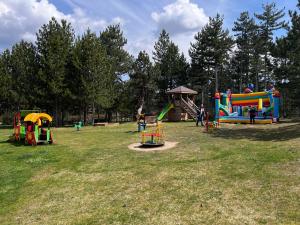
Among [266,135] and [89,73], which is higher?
[89,73]

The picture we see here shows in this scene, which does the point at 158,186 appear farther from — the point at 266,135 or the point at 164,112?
the point at 164,112

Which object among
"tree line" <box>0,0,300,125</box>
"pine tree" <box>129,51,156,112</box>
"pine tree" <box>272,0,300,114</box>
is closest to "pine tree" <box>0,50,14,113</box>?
"tree line" <box>0,0,300,125</box>

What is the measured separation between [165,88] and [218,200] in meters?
45.5

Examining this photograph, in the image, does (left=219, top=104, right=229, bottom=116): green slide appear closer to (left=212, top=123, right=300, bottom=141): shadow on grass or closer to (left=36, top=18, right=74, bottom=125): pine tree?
(left=212, top=123, right=300, bottom=141): shadow on grass

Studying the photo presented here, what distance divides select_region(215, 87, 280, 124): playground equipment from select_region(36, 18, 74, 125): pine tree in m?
17.8

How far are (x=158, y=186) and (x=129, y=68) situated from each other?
39.6 m

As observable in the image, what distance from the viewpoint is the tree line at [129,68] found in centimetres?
3700

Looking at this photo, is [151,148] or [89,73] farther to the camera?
[89,73]

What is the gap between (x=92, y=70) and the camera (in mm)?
38062

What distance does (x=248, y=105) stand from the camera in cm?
3181

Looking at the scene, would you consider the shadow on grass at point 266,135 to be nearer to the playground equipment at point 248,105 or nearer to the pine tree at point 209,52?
the playground equipment at point 248,105

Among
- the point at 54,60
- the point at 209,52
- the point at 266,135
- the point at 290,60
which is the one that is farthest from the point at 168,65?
the point at 266,135

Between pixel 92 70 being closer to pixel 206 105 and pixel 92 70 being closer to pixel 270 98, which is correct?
pixel 270 98

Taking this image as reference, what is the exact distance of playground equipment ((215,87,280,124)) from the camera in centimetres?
2858
